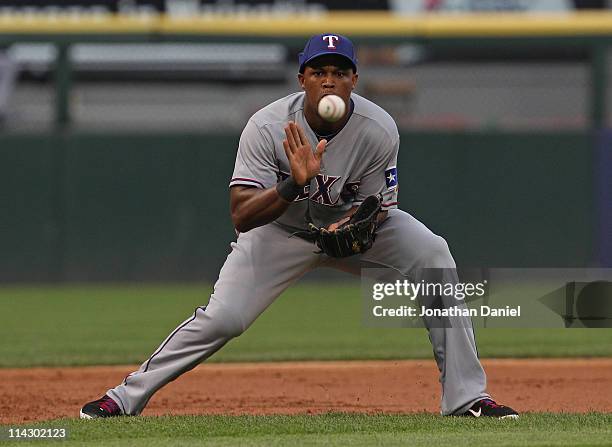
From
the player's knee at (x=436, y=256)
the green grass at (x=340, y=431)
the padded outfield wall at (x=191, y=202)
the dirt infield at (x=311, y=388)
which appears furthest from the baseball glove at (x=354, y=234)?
the padded outfield wall at (x=191, y=202)

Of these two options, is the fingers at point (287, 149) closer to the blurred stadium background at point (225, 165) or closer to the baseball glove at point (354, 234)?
the baseball glove at point (354, 234)

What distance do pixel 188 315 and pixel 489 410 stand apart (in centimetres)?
588

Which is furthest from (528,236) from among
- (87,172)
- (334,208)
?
(334,208)

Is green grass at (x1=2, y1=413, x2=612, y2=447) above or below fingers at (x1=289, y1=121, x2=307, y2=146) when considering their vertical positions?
below

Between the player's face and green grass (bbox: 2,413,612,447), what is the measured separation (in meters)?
1.30

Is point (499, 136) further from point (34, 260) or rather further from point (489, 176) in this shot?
point (34, 260)

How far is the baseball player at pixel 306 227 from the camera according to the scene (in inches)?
185

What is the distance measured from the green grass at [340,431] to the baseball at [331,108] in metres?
1.21

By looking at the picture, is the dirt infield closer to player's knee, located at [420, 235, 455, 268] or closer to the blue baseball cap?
player's knee, located at [420, 235, 455, 268]

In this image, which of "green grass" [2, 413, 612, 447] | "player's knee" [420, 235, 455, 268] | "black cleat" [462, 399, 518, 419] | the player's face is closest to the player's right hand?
the player's face

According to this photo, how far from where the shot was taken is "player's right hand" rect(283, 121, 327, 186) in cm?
443

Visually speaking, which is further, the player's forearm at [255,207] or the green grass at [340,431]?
the player's forearm at [255,207]

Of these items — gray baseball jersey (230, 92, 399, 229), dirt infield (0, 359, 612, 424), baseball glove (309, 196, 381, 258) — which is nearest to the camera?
baseball glove (309, 196, 381, 258)

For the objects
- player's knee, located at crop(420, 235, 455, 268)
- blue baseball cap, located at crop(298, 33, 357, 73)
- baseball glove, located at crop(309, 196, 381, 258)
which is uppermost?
blue baseball cap, located at crop(298, 33, 357, 73)
